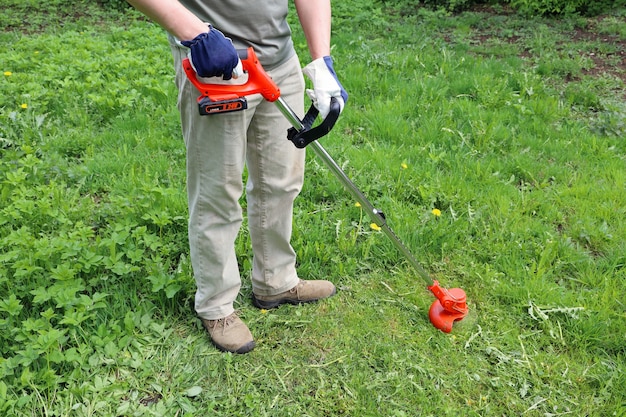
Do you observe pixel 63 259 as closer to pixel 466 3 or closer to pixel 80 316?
pixel 80 316

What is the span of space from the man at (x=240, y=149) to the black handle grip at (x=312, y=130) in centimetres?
6

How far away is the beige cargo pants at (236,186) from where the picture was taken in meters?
2.20

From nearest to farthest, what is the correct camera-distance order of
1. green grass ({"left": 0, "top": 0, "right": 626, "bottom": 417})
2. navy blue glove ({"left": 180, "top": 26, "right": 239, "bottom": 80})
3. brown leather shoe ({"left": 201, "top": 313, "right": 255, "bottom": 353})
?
navy blue glove ({"left": 180, "top": 26, "right": 239, "bottom": 80})
green grass ({"left": 0, "top": 0, "right": 626, "bottom": 417})
brown leather shoe ({"left": 201, "top": 313, "right": 255, "bottom": 353})

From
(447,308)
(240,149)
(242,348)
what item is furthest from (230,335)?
(447,308)

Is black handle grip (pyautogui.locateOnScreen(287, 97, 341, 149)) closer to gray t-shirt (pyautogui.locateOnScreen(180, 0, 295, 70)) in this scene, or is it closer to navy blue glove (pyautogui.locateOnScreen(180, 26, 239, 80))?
gray t-shirt (pyautogui.locateOnScreen(180, 0, 295, 70))

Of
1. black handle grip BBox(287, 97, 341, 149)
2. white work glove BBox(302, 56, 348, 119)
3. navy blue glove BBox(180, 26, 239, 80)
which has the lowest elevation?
black handle grip BBox(287, 97, 341, 149)

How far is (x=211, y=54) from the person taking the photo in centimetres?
182

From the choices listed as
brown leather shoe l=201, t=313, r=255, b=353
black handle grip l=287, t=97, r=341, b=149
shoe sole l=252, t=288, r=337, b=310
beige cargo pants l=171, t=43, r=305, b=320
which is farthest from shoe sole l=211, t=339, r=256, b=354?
black handle grip l=287, t=97, r=341, b=149

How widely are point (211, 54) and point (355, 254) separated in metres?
1.66

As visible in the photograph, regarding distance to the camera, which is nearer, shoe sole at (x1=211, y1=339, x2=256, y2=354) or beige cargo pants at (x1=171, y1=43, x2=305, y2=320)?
beige cargo pants at (x1=171, y1=43, x2=305, y2=320)

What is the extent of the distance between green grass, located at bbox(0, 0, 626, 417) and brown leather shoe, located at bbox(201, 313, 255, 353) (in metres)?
0.05

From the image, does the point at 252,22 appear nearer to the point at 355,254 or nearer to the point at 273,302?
the point at 273,302

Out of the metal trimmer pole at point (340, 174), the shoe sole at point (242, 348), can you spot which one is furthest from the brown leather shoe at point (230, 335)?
the metal trimmer pole at point (340, 174)

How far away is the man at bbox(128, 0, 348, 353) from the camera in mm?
1902
